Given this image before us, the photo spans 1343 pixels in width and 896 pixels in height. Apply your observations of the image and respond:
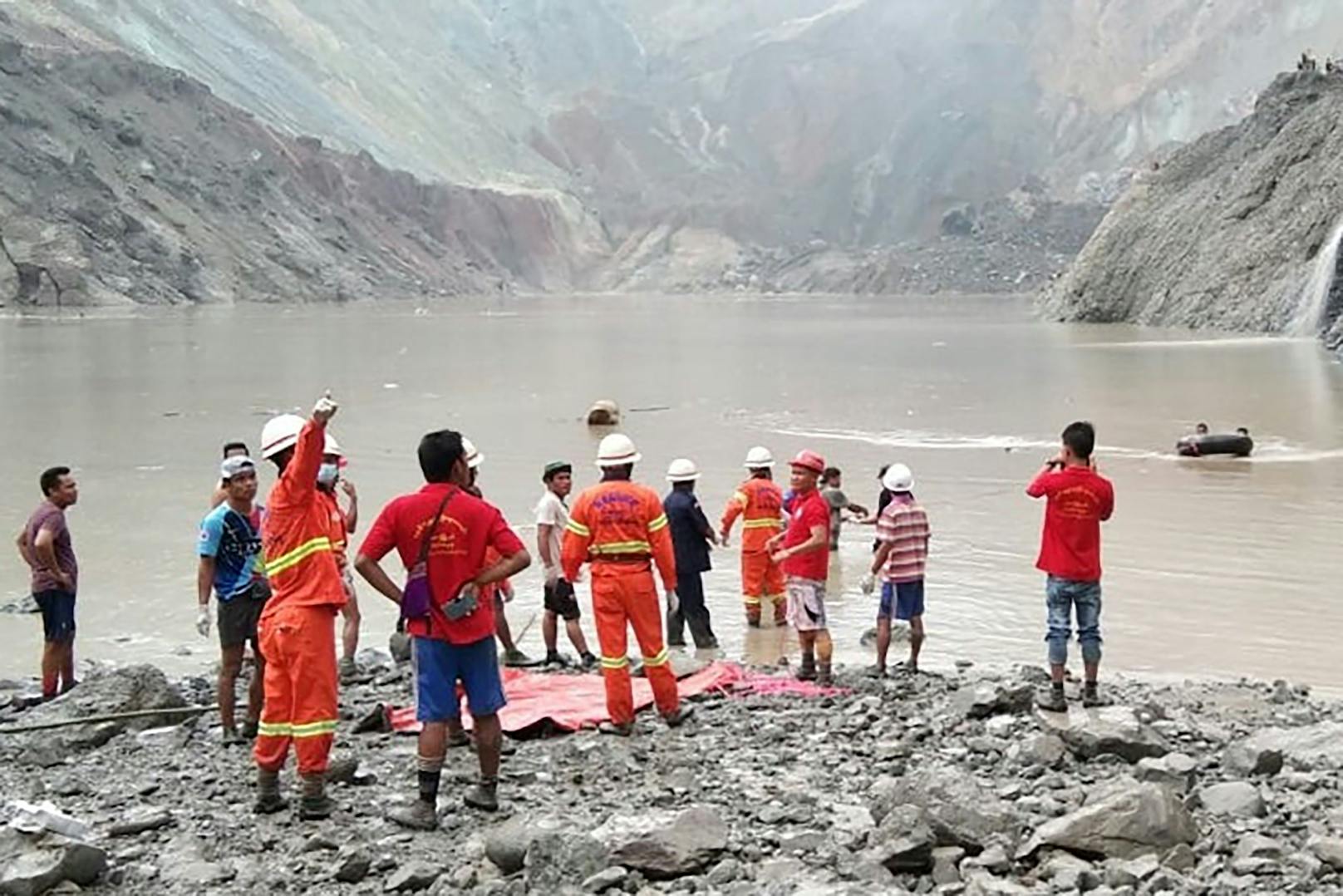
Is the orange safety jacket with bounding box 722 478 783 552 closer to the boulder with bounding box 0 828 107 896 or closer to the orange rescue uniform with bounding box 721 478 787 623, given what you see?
the orange rescue uniform with bounding box 721 478 787 623

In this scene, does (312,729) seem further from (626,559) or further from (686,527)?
(686,527)

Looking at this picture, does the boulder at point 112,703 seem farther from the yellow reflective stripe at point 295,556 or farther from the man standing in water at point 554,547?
the man standing in water at point 554,547

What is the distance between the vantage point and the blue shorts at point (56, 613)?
8695mm

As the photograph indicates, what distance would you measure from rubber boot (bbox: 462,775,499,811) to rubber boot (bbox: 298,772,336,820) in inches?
22.9

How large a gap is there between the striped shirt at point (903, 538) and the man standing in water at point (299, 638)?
3884 millimetres

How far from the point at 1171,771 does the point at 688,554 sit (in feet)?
15.8

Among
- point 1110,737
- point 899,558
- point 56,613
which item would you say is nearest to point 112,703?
point 56,613

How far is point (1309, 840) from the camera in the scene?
16.5ft

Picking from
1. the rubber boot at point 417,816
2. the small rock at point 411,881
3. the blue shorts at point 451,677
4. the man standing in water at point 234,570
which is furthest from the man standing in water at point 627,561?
the small rock at point 411,881

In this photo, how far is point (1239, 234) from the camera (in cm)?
5494

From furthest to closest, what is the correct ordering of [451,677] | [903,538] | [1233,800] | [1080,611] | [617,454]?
[903,538]
[1080,611]
[617,454]
[451,677]
[1233,800]

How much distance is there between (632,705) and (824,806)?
179 centimetres

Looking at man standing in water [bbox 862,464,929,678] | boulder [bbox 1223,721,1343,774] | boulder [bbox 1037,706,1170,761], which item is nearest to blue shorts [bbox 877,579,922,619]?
man standing in water [bbox 862,464,929,678]

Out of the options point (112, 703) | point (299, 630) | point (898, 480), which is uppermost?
A: point (898, 480)
